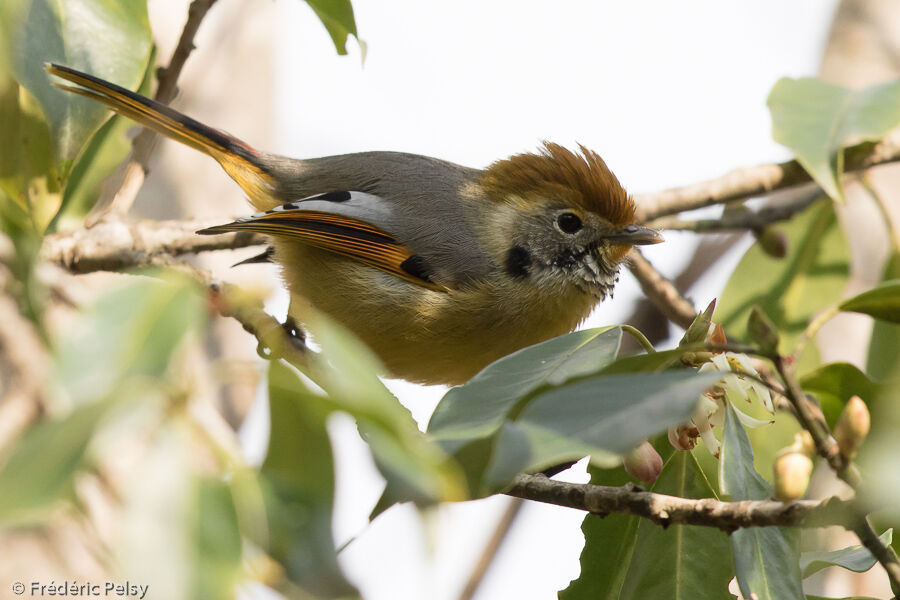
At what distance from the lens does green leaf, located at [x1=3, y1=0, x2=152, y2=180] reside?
1789 mm

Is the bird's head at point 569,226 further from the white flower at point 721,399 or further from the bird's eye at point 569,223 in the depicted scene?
the white flower at point 721,399

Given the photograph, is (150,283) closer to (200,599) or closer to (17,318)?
(200,599)

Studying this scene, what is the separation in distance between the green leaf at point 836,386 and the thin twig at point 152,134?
6.76 ft

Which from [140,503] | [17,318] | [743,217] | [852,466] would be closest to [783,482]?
[852,466]

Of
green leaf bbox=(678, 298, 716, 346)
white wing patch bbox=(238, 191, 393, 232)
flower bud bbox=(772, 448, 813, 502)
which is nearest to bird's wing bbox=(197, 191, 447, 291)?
white wing patch bbox=(238, 191, 393, 232)

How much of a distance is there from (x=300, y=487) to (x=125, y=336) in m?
0.28

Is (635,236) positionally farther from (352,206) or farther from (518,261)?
(352,206)

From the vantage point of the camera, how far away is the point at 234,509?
1.04 m

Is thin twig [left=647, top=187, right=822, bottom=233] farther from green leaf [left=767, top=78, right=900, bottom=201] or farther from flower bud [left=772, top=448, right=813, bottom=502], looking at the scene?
flower bud [left=772, top=448, right=813, bottom=502]

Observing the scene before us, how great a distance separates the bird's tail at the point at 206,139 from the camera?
3051mm

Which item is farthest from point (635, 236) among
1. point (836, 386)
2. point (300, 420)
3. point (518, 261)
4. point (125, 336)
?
point (125, 336)

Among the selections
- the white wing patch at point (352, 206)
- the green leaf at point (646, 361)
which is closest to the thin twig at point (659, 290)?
the white wing patch at point (352, 206)

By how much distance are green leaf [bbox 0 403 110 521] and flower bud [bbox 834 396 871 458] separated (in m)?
1.14

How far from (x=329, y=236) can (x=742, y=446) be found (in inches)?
71.6
